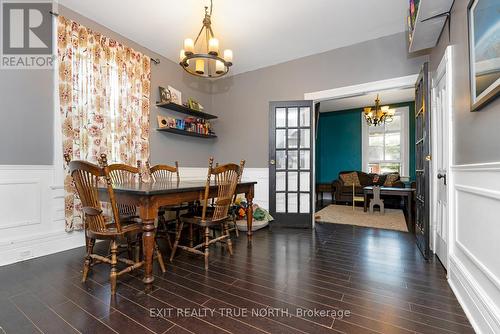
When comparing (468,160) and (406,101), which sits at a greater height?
(406,101)

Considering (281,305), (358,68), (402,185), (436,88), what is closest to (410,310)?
(281,305)

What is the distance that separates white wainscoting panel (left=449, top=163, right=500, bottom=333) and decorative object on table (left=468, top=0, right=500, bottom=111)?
387 mm

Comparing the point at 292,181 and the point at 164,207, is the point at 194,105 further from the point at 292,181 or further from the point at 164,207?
the point at 292,181

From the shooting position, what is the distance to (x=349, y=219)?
4.26 meters

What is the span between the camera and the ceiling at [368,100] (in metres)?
5.73

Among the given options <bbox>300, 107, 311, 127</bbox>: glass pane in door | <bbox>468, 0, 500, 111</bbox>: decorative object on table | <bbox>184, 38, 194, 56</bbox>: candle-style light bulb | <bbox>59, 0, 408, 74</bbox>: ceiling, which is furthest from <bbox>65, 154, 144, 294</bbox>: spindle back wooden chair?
<bbox>300, 107, 311, 127</bbox>: glass pane in door

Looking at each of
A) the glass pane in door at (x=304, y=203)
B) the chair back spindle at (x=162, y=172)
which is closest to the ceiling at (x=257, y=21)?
the chair back spindle at (x=162, y=172)

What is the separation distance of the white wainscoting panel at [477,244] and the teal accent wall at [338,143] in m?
5.70

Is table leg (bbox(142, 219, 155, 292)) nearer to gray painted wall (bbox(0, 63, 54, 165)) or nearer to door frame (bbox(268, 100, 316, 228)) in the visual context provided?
gray painted wall (bbox(0, 63, 54, 165))

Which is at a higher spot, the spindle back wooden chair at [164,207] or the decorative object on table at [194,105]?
the decorative object on table at [194,105]

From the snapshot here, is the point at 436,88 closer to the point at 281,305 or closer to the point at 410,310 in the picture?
the point at 410,310

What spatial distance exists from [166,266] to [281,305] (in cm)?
116

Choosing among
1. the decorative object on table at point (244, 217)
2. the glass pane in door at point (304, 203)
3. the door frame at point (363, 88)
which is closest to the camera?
the door frame at point (363, 88)

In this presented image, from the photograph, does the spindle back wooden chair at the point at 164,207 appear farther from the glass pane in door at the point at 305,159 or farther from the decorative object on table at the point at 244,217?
the glass pane in door at the point at 305,159
